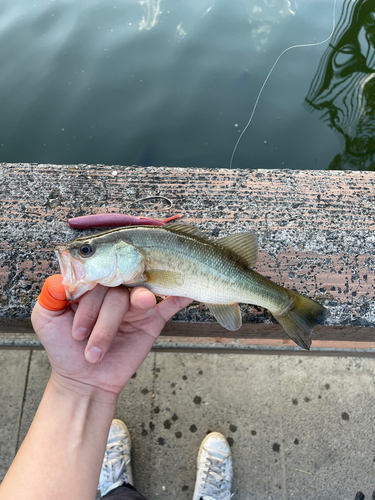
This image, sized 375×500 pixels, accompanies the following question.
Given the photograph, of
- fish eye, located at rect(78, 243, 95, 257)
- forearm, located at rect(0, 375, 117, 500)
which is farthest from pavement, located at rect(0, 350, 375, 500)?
fish eye, located at rect(78, 243, 95, 257)

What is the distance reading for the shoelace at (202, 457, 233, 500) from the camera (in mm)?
2523

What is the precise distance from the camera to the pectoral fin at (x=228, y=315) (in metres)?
1.96

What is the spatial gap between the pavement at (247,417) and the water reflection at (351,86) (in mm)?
3858

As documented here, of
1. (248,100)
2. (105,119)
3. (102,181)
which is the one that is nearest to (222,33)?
(248,100)

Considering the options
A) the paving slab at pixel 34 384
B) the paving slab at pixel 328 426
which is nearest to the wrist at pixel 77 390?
the paving slab at pixel 34 384

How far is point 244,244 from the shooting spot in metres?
1.98

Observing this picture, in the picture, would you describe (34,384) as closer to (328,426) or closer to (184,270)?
(184,270)

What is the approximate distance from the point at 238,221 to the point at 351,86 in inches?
194

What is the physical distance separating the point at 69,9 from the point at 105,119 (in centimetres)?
269

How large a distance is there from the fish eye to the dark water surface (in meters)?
4.01

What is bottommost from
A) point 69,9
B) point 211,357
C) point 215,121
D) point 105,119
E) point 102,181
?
point 211,357

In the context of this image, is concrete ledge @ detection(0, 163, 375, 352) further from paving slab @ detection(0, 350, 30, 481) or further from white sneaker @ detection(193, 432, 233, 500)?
white sneaker @ detection(193, 432, 233, 500)

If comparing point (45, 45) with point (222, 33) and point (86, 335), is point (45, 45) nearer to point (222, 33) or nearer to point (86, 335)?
point (222, 33)

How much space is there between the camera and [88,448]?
68.0 inches
